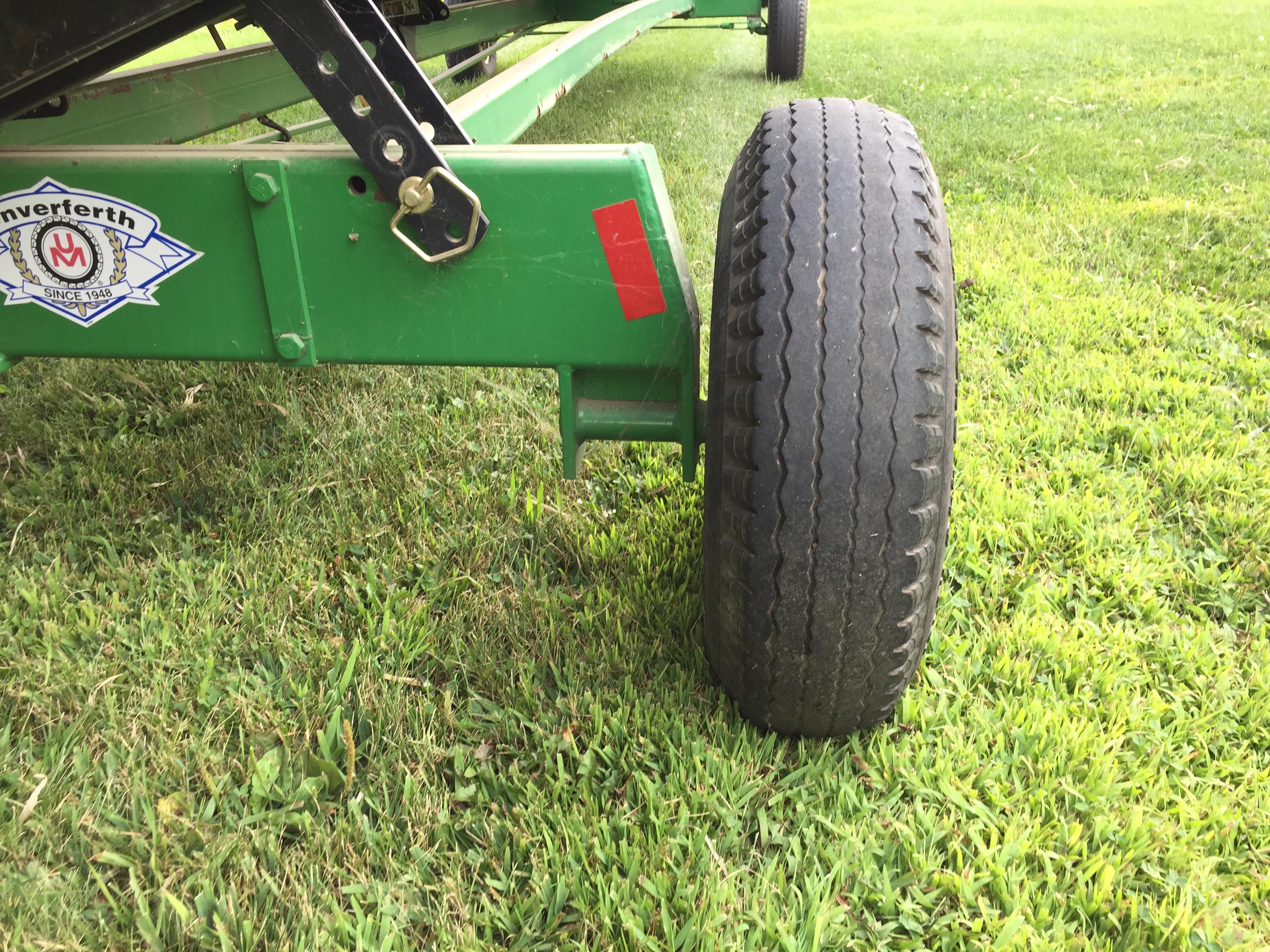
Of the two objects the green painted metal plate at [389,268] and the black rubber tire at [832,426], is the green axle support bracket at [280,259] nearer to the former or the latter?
the green painted metal plate at [389,268]

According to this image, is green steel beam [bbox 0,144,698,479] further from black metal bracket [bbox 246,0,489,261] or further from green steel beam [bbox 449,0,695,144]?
green steel beam [bbox 449,0,695,144]

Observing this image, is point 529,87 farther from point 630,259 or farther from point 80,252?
point 80,252

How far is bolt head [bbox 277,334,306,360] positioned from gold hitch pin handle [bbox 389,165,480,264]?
258 millimetres

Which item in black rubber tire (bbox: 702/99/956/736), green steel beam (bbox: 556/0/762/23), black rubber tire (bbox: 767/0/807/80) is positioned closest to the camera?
black rubber tire (bbox: 702/99/956/736)

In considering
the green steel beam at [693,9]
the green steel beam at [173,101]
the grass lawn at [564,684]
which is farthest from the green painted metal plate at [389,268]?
the green steel beam at [693,9]

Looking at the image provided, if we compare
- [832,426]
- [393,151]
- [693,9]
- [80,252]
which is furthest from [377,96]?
[693,9]

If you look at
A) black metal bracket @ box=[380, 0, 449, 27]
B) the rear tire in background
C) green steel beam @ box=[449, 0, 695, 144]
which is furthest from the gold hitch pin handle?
the rear tire in background

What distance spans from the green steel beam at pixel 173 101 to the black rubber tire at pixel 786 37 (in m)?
4.24

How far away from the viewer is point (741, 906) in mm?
1188

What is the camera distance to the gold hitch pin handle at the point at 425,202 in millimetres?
1280

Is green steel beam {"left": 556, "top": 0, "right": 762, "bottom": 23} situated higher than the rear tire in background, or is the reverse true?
green steel beam {"left": 556, "top": 0, "right": 762, "bottom": 23}

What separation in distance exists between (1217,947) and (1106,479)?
1.25 m

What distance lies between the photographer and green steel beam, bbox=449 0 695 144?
172 centimetres

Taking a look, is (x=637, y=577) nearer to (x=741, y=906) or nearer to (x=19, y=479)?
(x=741, y=906)
